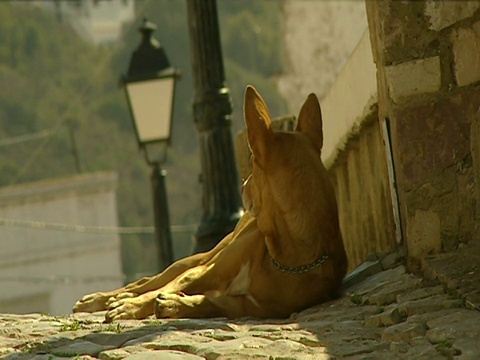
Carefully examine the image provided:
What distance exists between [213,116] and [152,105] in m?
2.34

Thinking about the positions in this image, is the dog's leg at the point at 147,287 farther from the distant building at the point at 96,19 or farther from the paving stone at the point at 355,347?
the distant building at the point at 96,19

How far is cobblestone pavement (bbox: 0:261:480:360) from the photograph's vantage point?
6387 mm

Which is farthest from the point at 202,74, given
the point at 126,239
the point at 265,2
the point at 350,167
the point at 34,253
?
the point at 265,2

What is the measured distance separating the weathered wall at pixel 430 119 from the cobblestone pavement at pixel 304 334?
0.29m

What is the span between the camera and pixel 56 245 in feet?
101

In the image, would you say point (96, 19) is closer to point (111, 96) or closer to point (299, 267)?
point (111, 96)

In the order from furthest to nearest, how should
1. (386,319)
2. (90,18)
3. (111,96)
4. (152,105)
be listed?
(90,18) < (111,96) < (152,105) < (386,319)

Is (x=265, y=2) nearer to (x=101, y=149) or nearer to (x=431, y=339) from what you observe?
(x=101, y=149)

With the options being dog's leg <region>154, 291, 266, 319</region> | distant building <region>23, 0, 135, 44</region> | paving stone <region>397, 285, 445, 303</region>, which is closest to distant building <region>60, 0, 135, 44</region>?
distant building <region>23, 0, 135, 44</region>

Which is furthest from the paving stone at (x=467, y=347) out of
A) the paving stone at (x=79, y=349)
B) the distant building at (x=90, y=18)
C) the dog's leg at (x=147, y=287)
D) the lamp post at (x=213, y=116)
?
the distant building at (x=90, y=18)

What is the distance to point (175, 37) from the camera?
4628 cm

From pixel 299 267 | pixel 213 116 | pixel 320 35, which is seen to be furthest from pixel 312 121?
pixel 320 35

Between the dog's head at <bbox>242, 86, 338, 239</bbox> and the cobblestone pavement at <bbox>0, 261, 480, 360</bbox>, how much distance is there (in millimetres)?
400

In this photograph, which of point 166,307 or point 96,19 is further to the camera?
point 96,19
